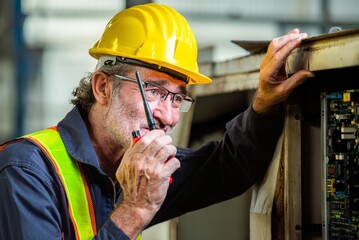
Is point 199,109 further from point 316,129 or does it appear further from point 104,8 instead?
point 104,8

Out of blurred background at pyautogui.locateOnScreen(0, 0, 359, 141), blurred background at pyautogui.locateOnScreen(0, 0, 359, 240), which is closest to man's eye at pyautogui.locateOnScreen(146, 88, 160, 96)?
blurred background at pyautogui.locateOnScreen(0, 0, 359, 240)

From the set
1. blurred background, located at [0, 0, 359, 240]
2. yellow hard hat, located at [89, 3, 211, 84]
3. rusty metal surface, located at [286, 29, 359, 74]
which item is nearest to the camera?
rusty metal surface, located at [286, 29, 359, 74]

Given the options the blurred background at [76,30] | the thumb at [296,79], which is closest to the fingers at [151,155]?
the thumb at [296,79]

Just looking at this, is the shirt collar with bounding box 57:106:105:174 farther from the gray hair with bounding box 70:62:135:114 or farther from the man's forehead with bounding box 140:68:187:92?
the man's forehead with bounding box 140:68:187:92

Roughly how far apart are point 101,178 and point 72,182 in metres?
0.09

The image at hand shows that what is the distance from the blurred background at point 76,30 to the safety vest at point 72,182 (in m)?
3.38

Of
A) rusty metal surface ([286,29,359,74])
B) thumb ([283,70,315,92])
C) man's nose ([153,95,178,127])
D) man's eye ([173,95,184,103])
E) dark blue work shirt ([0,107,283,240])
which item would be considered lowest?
dark blue work shirt ([0,107,283,240])

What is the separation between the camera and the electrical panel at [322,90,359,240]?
146 centimetres

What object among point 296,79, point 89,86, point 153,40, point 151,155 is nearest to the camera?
point 151,155

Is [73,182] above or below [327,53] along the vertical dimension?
below

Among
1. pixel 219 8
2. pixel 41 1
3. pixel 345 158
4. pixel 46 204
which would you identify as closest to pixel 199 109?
pixel 345 158

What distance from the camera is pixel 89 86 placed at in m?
1.71

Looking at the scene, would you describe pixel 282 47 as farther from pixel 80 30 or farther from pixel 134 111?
pixel 80 30

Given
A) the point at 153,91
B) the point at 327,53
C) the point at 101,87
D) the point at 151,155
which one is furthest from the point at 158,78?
the point at 327,53
